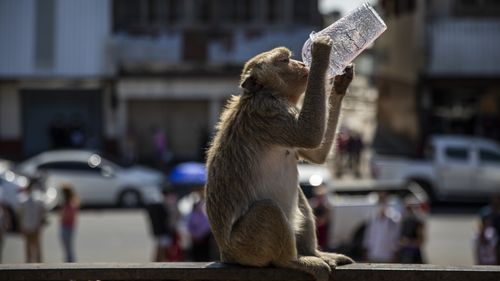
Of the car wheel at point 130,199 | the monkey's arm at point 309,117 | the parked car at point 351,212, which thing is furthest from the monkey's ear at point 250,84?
the car wheel at point 130,199

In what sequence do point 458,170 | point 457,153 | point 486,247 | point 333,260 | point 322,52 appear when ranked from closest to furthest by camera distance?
point 322,52 < point 333,260 < point 486,247 < point 458,170 < point 457,153

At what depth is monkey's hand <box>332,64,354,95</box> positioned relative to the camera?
6082 millimetres

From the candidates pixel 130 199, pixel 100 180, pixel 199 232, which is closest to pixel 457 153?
pixel 130 199

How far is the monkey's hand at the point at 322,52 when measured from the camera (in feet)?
18.5

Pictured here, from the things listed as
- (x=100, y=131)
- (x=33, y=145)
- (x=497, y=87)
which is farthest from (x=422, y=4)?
(x=33, y=145)

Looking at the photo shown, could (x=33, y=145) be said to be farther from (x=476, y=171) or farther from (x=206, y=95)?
(x=476, y=171)

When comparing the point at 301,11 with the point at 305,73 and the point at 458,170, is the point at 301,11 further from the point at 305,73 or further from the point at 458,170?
A: the point at 305,73

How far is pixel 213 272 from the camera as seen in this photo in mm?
→ 5520

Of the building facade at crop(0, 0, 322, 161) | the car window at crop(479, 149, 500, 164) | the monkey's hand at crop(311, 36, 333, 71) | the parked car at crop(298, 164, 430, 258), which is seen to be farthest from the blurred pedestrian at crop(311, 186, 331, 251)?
the building facade at crop(0, 0, 322, 161)

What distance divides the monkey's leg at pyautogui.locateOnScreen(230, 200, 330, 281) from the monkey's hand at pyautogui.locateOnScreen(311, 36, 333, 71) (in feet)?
2.53

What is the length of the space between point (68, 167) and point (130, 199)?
1.55m

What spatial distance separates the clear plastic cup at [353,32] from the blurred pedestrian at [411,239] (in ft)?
25.8

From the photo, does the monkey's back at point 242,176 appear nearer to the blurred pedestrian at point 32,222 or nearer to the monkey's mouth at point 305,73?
the monkey's mouth at point 305,73

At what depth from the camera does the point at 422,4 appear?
97.3 feet
